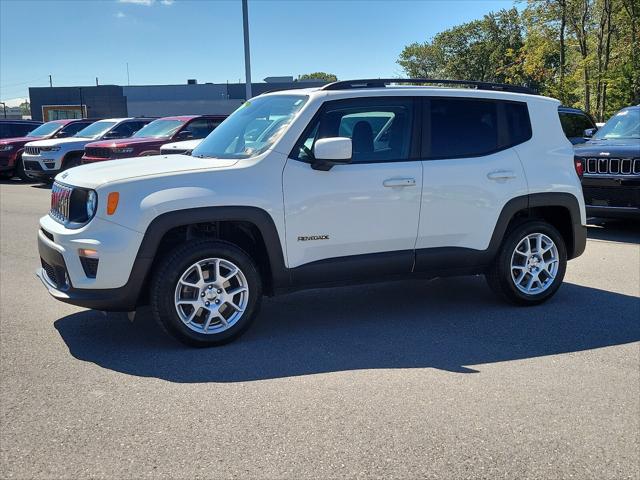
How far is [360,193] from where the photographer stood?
517cm

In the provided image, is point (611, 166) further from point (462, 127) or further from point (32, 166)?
point (32, 166)

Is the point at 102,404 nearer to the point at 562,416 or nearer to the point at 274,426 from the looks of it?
the point at 274,426

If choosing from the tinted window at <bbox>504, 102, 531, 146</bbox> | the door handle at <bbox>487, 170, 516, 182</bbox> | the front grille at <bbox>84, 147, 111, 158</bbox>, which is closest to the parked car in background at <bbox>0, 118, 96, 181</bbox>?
the front grille at <bbox>84, 147, 111, 158</bbox>

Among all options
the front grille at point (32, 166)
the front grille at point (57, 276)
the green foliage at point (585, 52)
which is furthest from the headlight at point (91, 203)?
the green foliage at point (585, 52)

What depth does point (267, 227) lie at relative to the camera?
491cm

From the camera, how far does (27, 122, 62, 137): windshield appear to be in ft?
66.7

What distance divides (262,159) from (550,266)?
2.95 metres

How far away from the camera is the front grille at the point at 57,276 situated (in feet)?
15.7

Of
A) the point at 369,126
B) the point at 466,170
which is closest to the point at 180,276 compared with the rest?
the point at 369,126

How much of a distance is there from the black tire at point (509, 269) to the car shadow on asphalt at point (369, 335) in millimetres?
115

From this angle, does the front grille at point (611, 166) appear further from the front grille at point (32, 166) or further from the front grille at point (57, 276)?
the front grille at point (32, 166)

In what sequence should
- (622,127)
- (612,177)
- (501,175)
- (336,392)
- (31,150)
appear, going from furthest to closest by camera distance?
(31,150) → (622,127) → (612,177) → (501,175) → (336,392)

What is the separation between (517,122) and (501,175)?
610mm

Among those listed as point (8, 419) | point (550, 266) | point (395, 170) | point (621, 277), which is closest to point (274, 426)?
point (8, 419)
